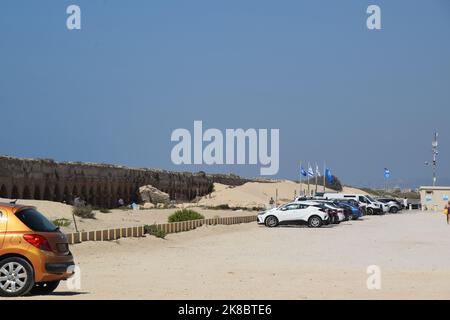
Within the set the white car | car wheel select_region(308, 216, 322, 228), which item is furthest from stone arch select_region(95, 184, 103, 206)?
car wheel select_region(308, 216, 322, 228)

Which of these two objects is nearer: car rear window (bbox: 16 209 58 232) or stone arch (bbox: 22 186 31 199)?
car rear window (bbox: 16 209 58 232)

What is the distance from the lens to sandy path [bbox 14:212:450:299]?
1575 cm

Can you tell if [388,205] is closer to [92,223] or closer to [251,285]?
[92,223]

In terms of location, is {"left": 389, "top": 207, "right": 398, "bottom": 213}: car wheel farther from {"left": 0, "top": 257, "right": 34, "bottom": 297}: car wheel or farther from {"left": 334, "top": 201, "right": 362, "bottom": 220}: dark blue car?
{"left": 0, "top": 257, "right": 34, "bottom": 297}: car wheel

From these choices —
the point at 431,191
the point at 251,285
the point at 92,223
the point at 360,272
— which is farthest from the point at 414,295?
the point at 431,191

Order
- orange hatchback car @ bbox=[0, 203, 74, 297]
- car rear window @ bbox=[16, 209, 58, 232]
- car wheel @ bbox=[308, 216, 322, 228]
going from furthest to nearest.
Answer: car wheel @ bbox=[308, 216, 322, 228] → car rear window @ bbox=[16, 209, 58, 232] → orange hatchback car @ bbox=[0, 203, 74, 297]

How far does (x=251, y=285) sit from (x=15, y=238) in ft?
16.0

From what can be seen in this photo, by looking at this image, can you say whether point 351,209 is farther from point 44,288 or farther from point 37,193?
point 44,288

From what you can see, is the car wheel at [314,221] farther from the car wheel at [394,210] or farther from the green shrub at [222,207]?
the car wheel at [394,210]

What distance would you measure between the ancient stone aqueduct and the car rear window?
150ft

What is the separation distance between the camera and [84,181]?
256 feet

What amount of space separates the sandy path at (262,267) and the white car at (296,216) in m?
8.87

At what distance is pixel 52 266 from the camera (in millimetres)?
14562

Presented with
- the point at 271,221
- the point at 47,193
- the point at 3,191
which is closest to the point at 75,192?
the point at 47,193
